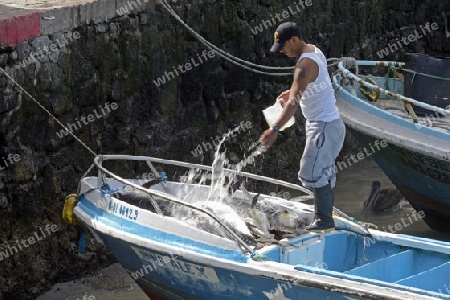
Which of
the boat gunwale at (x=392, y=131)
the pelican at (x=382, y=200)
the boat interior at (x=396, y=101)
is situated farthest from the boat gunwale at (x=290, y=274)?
the pelican at (x=382, y=200)

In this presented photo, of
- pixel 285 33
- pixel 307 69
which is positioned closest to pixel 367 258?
pixel 307 69

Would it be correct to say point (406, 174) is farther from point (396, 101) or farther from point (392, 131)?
point (396, 101)

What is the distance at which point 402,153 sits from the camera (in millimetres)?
10586

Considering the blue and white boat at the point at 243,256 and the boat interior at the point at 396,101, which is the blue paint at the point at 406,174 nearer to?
the boat interior at the point at 396,101

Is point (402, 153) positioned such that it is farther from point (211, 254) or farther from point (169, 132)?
point (211, 254)

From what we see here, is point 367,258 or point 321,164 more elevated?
point 321,164

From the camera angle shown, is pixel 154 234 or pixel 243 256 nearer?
pixel 243 256

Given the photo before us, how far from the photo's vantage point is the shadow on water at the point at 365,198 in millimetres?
11289

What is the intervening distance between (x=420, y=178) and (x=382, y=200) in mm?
1199

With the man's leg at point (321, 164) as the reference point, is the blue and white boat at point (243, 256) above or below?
below

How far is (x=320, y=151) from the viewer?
755 cm

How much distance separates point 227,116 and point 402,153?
2.21 m

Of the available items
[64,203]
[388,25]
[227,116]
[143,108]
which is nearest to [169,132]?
[143,108]

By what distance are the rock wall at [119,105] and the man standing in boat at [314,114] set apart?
2.31 meters
